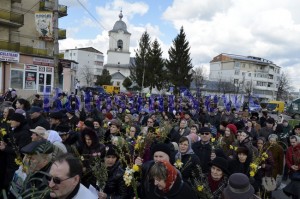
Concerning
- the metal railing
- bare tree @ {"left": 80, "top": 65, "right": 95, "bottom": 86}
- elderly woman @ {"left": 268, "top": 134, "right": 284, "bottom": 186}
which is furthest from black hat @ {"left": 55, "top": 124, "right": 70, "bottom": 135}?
bare tree @ {"left": 80, "top": 65, "right": 95, "bottom": 86}

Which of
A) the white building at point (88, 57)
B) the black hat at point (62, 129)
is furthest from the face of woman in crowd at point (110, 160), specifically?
the white building at point (88, 57)

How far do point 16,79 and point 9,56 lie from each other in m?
2.45

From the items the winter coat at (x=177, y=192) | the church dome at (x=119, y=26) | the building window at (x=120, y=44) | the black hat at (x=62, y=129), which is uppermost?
the church dome at (x=119, y=26)

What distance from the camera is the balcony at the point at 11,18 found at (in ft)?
97.9

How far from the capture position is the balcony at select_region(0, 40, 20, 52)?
29.1 m

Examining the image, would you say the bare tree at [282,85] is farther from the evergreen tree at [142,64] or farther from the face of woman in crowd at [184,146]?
the face of woman in crowd at [184,146]

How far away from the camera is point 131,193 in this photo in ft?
13.7

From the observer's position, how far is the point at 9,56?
1118 inches

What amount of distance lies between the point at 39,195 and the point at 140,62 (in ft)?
180

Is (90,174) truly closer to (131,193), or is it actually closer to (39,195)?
(131,193)

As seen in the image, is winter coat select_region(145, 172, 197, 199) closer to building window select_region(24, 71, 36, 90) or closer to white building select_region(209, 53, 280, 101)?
building window select_region(24, 71, 36, 90)

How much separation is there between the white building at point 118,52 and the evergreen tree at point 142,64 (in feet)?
143

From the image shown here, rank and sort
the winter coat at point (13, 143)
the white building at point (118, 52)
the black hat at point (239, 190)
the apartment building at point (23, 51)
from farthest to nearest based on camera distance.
A: the white building at point (118, 52)
the apartment building at point (23, 51)
the winter coat at point (13, 143)
the black hat at point (239, 190)

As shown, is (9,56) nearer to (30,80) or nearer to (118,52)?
(30,80)
